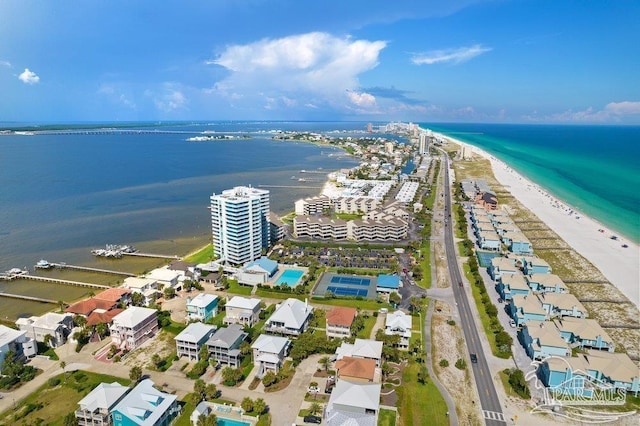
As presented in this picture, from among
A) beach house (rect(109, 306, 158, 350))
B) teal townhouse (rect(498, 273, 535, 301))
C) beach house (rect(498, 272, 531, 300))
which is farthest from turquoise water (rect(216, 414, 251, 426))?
beach house (rect(498, 272, 531, 300))

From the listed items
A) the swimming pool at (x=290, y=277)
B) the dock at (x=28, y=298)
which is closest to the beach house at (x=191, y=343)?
the swimming pool at (x=290, y=277)

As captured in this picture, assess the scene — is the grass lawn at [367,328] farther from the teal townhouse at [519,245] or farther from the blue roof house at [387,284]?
the teal townhouse at [519,245]

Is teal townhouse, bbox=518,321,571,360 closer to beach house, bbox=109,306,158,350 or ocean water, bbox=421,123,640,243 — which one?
beach house, bbox=109,306,158,350

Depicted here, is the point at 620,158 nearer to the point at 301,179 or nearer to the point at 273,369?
the point at 301,179

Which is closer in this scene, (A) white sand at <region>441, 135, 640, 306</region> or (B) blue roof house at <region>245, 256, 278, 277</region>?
(B) blue roof house at <region>245, 256, 278, 277</region>

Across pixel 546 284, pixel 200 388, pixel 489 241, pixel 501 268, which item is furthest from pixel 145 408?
pixel 489 241

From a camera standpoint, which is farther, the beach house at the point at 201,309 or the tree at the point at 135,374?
the beach house at the point at 201,309

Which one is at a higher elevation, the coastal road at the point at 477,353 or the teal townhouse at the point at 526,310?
the teal townhouse at the point at 526,310

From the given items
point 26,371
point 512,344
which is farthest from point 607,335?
point 26,371
